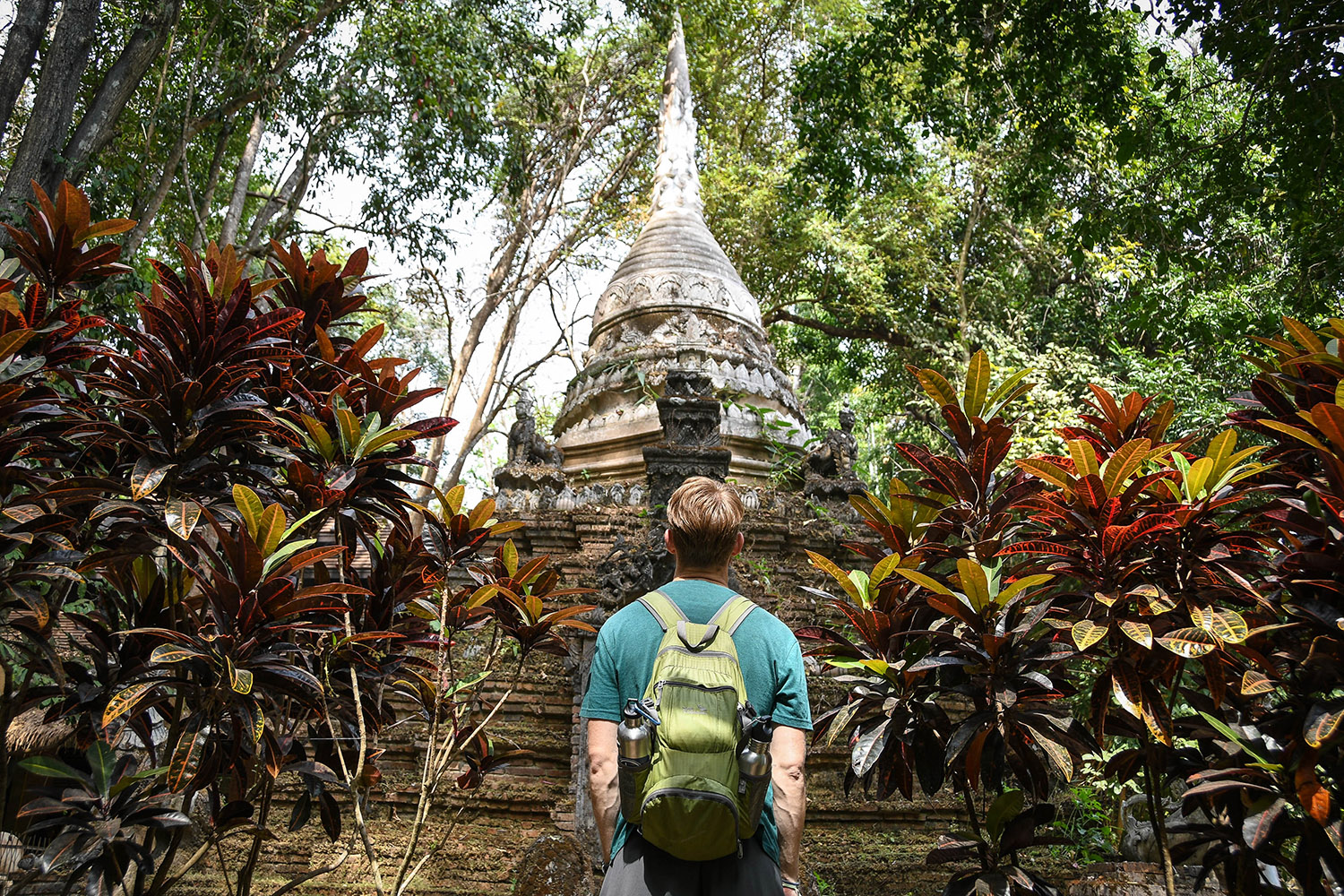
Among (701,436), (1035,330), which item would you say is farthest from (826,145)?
(1035,330)

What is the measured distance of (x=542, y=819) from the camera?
5.52 meters

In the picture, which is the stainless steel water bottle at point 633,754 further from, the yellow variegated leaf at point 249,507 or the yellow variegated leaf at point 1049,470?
the yellow variegated leaf at point 1049,470

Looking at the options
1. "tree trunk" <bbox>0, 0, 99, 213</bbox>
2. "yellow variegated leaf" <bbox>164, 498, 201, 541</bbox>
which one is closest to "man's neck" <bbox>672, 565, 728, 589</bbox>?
"yellow variegated leaf" <bbox>164, 498, 201, 541</bbox>

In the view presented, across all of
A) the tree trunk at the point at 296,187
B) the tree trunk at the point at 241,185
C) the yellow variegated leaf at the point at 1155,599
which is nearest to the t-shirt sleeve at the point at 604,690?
the yellow variegated leaf at the point at 1155,599

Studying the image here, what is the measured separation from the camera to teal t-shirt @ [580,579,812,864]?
6.52 ft

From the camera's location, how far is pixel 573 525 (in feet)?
27.9

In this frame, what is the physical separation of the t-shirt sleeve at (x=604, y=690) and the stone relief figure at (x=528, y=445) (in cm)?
779

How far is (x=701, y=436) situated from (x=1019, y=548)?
160 inches

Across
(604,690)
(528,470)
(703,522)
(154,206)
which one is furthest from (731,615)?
(528,470)

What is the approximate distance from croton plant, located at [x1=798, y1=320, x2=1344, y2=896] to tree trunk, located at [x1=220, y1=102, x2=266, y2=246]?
299 inches

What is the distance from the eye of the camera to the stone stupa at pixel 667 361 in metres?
10.4

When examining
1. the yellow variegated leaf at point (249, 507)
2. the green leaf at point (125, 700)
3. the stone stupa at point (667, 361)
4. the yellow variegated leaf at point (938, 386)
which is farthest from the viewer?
the stone stupa at point (667, 361)

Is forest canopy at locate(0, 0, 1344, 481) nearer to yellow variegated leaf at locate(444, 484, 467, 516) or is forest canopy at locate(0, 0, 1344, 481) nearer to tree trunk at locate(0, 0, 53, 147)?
tree trunk at locate(0, 0, 53, 147)

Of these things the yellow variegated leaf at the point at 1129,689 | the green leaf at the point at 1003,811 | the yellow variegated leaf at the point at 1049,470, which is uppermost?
the yellow variegated leaf at the point at 1049,470
